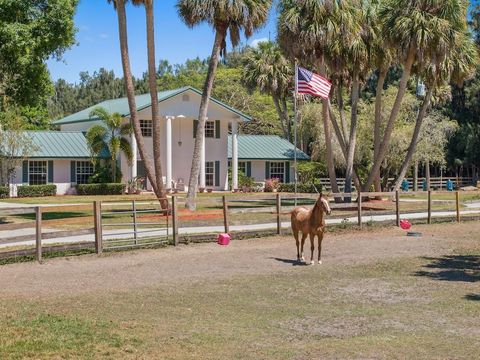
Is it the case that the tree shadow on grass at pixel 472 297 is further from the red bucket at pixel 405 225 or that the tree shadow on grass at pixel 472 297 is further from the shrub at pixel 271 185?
the shrub at pixel 271 185

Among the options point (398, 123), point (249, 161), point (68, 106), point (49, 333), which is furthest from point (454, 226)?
point (68, 106)

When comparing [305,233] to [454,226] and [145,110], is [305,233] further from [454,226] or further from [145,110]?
[145,110]

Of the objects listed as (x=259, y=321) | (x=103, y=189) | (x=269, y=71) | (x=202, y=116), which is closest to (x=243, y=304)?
(x=259, y=321)

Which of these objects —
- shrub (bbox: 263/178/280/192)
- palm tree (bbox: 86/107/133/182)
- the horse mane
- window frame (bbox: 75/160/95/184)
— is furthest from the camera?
shrub (bbox: 263/178/280/192)

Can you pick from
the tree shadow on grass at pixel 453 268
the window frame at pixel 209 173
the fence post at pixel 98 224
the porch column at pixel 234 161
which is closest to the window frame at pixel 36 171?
the window frame at pixel 209 173

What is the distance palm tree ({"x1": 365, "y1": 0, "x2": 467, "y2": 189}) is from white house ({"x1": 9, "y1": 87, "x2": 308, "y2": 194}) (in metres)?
19.1

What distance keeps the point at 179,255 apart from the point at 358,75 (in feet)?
70.3

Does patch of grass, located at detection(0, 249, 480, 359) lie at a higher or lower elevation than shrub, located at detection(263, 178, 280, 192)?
lower

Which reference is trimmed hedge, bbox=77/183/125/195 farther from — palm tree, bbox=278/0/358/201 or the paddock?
the paddock

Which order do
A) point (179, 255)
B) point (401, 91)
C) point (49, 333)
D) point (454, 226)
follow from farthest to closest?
point (401, 91), point (454, 226), point (179, 255), point (49, 333)

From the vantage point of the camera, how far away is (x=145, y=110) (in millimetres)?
48750

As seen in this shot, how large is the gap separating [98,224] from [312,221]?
5.27 m

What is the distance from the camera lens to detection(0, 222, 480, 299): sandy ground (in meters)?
13.6

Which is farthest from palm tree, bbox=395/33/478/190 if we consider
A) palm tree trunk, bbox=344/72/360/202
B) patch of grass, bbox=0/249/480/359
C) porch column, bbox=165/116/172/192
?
patch of grass, bbox=0/249/480/359
